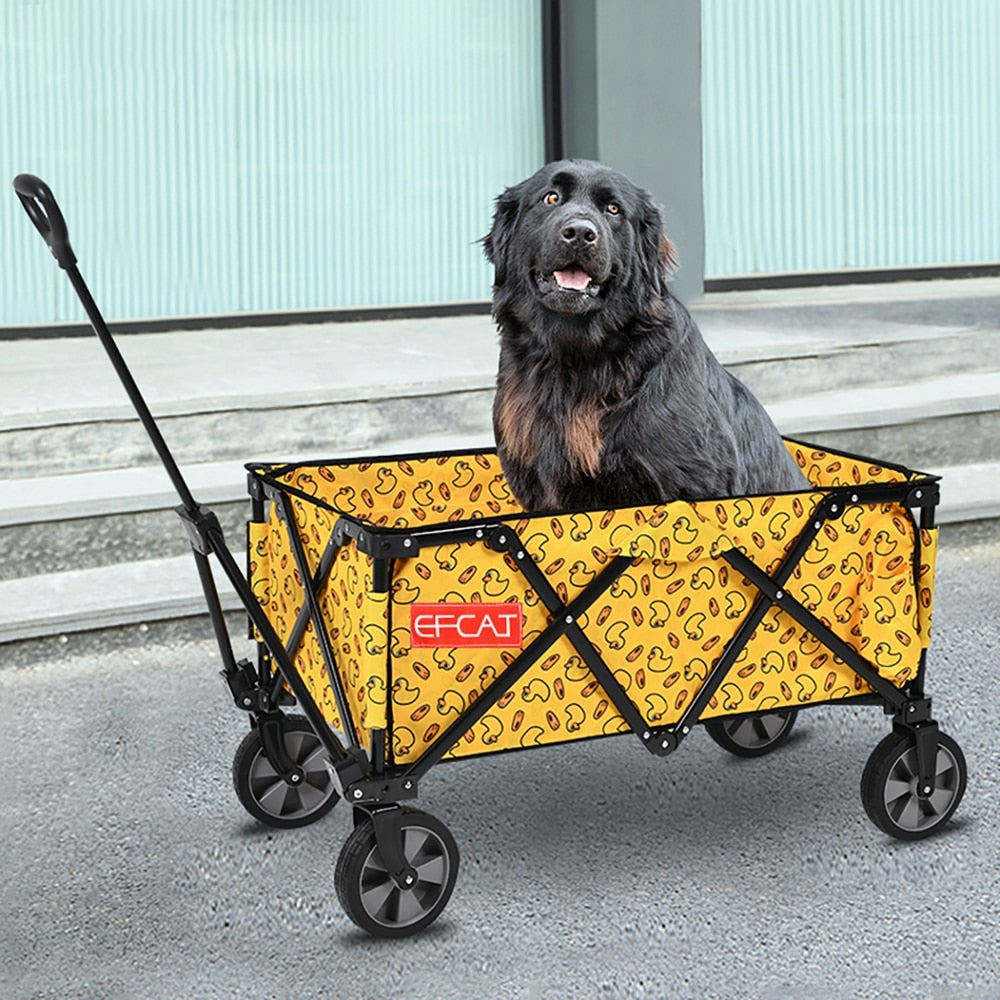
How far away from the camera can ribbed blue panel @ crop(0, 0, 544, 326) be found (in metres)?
5.59

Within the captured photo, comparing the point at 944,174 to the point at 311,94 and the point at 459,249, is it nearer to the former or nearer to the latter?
the point at 459,249

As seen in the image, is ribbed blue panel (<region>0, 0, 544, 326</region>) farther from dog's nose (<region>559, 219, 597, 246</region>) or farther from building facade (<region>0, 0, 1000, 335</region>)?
dog's nose (<region>559, 219, 597, 246</region>)

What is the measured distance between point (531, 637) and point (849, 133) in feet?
16.0

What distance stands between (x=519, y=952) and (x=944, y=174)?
5.37m

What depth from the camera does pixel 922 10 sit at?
654 cm

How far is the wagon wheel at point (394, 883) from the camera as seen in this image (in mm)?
2160

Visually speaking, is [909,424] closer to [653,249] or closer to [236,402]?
[236,402]

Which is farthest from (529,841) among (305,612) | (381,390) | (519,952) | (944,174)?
(944,174)

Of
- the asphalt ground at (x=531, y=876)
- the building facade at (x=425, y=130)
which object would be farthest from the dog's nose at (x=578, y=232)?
the building facade at (x=425, y=130)

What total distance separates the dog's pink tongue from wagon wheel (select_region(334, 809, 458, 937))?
2.71ft

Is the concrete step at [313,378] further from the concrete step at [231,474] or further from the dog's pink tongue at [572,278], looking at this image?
the dog's pink tongue at [572,278]

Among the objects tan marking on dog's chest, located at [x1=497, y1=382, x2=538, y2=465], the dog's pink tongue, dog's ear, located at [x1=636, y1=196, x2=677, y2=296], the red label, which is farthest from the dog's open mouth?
the red label

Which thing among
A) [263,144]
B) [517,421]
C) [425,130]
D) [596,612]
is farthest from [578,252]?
[425,130]

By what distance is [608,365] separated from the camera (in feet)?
8.04
